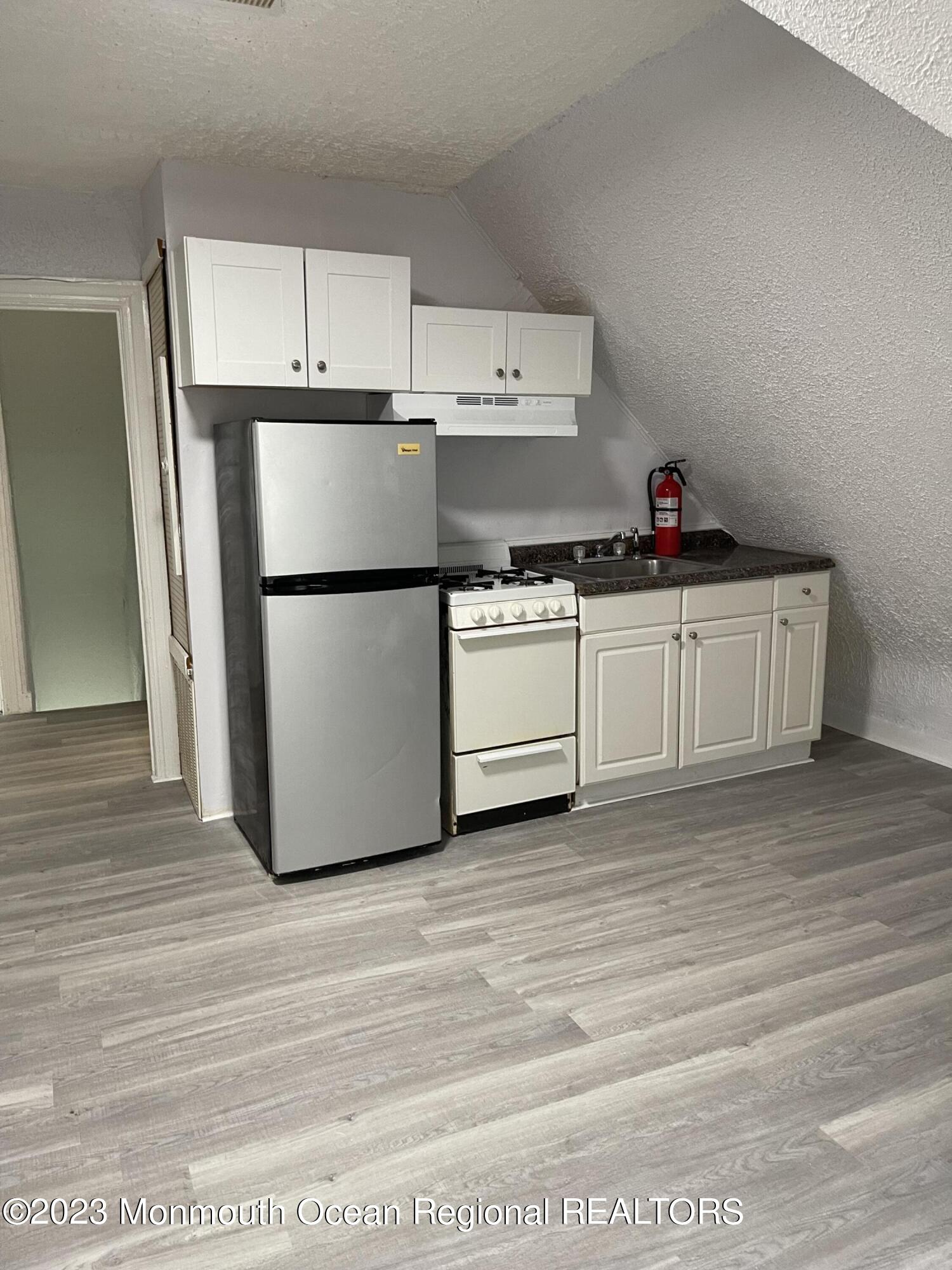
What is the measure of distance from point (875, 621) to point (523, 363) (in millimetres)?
1855

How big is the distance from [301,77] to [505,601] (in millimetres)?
1667

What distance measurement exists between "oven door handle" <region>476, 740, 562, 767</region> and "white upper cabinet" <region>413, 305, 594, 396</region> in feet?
4.16

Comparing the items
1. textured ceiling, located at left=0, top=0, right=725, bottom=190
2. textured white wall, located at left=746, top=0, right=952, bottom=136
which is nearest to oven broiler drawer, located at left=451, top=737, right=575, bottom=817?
textured ceiling, located at left=0, top=0, right=725, bottom=190

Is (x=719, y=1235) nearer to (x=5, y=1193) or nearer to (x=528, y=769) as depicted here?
(x=5, y=1193)

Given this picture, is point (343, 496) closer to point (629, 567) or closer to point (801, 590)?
point (629, 567)

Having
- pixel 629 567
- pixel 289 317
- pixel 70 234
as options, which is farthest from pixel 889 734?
pixel 70 234

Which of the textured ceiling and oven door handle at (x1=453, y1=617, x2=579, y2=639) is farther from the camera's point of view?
oven door handle at (x1=453, y1=617, x2=579, y2=639)

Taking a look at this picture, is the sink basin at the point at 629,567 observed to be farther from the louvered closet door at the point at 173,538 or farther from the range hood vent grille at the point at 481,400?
the louvered closet door at the point at 173,538

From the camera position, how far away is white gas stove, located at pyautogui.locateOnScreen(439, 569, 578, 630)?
329 centimetres

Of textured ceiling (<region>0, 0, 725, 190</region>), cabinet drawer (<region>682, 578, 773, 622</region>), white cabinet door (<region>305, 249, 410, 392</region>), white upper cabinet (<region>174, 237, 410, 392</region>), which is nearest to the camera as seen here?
textured ceiling (<region>0, 0, 725, 190</region>)

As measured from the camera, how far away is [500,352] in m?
3.48

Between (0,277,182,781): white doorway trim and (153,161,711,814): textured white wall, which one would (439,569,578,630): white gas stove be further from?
(0,277,182,781): white doorway trim

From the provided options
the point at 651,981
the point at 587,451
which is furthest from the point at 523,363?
the point at 651,981

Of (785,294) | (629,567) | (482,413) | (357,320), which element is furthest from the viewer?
(629,567)
